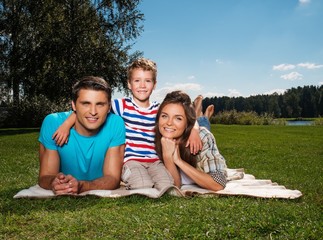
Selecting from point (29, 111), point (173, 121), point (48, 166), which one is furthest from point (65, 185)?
point (29, 111)

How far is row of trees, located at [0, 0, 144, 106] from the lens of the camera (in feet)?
85.3

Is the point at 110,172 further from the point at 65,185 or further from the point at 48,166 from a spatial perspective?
the point at 48,166

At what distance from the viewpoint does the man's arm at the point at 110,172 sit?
4.97m

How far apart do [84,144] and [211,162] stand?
1744mm

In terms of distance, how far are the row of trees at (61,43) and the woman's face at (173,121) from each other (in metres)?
21.5

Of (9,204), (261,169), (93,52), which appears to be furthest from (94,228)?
(93,52)

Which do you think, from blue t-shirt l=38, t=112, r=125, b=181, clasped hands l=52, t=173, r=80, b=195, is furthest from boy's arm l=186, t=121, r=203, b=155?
clasped hands l=52, t=173, r=80, b=195

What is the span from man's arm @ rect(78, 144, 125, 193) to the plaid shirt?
113cm

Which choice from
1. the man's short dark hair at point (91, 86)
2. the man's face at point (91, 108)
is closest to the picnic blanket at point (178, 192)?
the man's face at point (91, 108)

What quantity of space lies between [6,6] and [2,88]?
26.8ft

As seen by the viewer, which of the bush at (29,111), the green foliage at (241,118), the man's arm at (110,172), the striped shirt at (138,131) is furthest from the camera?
the green foliage at (241,118)

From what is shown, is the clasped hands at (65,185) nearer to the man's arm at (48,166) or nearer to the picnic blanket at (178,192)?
the picnic blanket at (178,192)

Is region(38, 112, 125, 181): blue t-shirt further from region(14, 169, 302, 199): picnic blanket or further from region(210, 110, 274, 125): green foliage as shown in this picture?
region(210, 110, 274, 125): green foliage

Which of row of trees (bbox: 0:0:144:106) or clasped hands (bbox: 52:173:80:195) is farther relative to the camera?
row of trees (bbox: 0:0:144:106)
